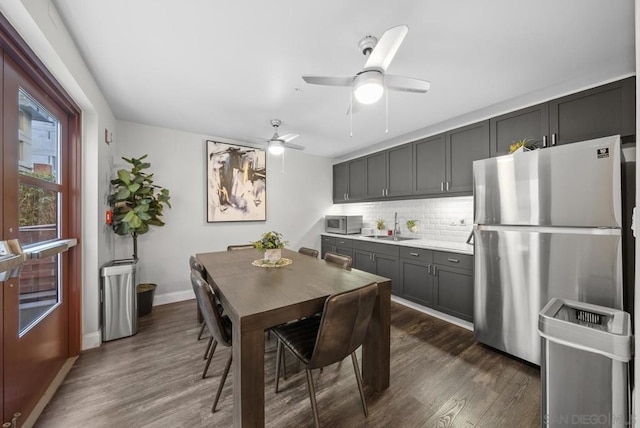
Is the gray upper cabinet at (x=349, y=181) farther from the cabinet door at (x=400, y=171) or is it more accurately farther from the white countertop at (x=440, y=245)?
the white countertop at (x=440, y=245)

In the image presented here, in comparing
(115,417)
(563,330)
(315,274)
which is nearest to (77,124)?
(115,417)

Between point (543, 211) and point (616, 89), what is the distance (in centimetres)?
115

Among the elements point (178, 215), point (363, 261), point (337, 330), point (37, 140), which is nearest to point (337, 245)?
point (363, 261)

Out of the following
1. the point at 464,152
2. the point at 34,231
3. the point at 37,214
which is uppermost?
the point at 464,152

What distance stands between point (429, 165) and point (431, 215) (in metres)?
0.78

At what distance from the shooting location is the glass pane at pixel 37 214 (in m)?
1.54

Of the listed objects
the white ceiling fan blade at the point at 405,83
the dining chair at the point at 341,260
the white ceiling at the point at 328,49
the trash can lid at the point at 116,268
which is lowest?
the trash can lid at the point at 116,268

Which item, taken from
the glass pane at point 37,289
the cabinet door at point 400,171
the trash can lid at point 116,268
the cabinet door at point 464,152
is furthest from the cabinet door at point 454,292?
the glass pane at point 37,289

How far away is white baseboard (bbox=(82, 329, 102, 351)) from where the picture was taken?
230 centimetres

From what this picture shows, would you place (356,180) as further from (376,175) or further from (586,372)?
(586,372)

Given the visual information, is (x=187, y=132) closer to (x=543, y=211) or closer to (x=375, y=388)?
(x=375, y=388)

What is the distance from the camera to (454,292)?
9.19 ft

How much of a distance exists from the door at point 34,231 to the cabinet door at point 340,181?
3.77m

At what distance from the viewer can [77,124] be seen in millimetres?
2215
